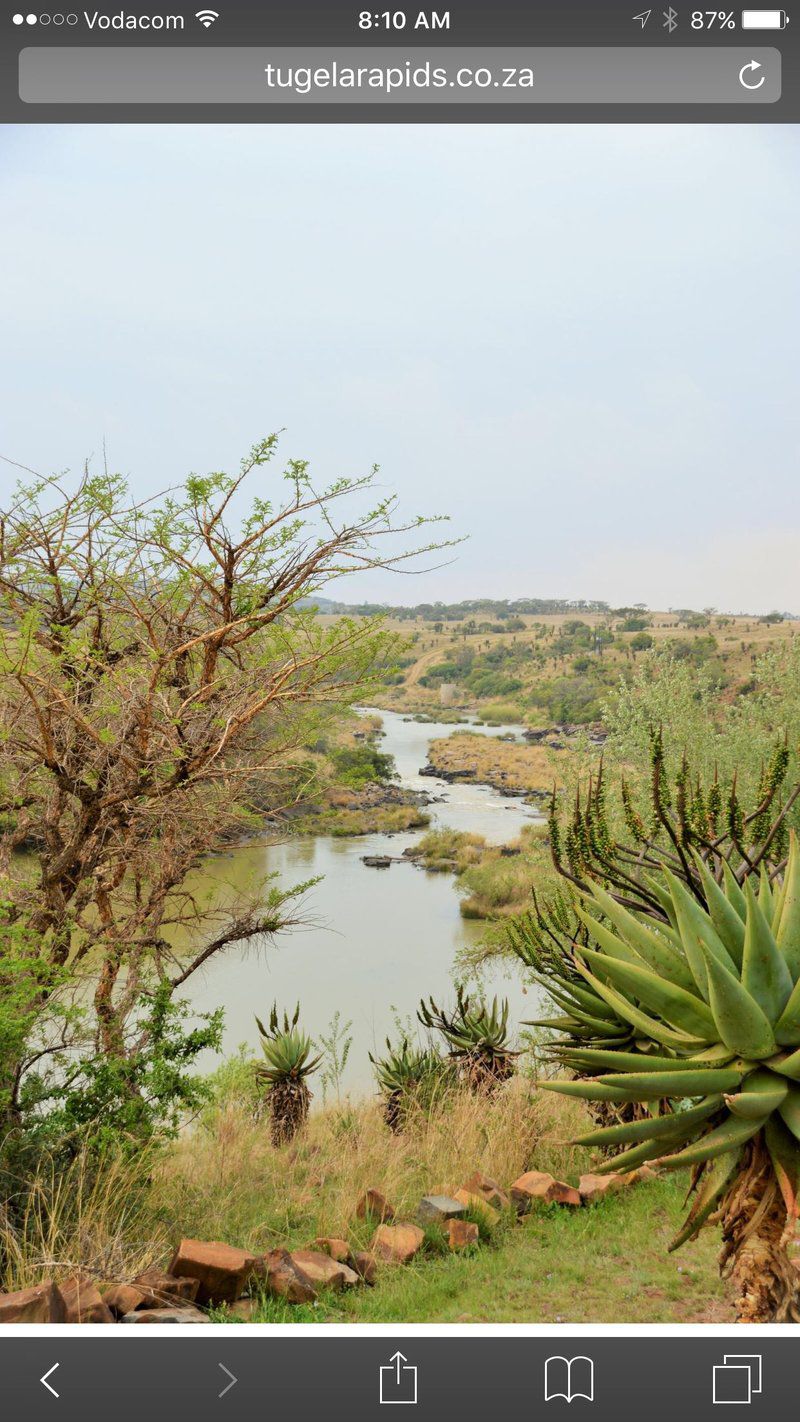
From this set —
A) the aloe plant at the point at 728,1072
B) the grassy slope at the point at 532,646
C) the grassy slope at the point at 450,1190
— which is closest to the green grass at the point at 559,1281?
the grassy slope at the point at 450,1190

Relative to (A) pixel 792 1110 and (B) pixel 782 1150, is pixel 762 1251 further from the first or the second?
(A) pixel 792 1110

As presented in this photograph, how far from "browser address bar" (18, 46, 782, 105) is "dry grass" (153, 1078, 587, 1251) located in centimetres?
372

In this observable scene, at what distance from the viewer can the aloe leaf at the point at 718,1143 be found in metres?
1.93

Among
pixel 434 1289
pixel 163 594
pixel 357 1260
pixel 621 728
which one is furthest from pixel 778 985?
pixel 621 728

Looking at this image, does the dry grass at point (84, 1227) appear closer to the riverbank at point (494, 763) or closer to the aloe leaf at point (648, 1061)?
the aloe leaf at point (648, 1061)

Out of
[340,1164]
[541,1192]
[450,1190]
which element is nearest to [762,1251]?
[541,1192]

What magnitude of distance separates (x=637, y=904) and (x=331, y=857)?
14.4 m

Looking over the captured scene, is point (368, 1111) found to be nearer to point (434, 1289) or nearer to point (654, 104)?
point (434, 1289)

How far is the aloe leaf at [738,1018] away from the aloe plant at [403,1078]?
4.41 metres

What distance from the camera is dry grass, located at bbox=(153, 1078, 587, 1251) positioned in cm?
405
